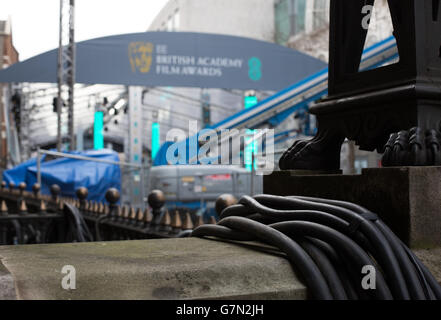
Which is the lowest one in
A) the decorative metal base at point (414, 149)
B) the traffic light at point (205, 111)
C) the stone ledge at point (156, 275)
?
the stone ledge at point (156, 275)

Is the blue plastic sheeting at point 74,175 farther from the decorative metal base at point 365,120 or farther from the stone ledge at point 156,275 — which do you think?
the stone ledge at point 156,275

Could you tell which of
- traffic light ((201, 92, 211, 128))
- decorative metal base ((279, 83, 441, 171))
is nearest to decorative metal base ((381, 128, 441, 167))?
decorative metal base ((279, 83, 441, 171))

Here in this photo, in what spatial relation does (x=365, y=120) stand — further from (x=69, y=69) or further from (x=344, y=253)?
(x=69, y=69)

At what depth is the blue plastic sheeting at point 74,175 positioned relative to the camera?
45.9 ft

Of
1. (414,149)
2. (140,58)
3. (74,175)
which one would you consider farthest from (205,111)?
(414,149)

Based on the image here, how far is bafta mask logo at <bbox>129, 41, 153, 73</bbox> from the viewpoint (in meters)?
19.3

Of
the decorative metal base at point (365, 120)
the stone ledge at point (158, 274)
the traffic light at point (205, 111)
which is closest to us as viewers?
the stone ledge at point (158, 274)

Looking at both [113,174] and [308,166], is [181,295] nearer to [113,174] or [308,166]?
[308,166]

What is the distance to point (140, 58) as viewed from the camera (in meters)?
19.3

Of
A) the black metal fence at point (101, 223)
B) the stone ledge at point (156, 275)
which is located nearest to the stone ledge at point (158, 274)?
the stone ledge at point (156, 275)

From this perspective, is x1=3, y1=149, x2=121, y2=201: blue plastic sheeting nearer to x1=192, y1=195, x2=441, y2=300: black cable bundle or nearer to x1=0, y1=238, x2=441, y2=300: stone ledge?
x1=0, y1=238, x2=441, y2=300: stone ledge

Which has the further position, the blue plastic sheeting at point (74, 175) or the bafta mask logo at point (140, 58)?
the bafta mask logo at point (140, 58)

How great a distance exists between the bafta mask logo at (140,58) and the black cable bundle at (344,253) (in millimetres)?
18239

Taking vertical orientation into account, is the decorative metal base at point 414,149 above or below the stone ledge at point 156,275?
above
